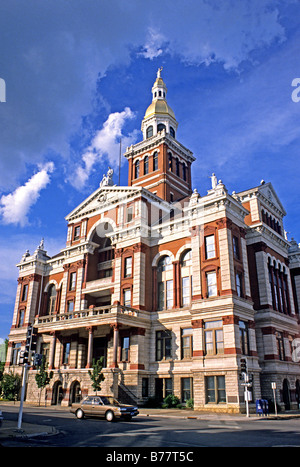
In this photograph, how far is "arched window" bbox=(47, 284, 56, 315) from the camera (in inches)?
1947

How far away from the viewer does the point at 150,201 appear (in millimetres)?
43625

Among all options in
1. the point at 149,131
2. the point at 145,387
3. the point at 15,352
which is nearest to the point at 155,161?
the point at 149,131

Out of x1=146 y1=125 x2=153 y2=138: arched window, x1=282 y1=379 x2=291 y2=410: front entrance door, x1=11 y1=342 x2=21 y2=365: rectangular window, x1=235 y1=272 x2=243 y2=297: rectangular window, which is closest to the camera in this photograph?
x1=235 y1=272 x2=243 y2=297: rectangular window

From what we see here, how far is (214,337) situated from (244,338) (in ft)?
9.42

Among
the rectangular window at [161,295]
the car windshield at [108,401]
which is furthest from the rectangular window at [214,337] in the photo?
the car windshield at [108,401]

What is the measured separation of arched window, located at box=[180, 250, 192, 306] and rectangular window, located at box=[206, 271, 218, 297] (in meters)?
2.89

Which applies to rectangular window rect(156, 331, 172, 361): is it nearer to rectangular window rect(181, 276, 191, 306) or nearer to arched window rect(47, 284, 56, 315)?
rectangular window rect(181, 276, 191, 306)

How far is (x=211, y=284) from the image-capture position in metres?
33.9

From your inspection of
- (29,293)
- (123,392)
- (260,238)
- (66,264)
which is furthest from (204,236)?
(29,293)

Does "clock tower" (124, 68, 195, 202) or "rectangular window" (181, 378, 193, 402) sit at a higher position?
"clock tower" (124, 68, 195, 202)

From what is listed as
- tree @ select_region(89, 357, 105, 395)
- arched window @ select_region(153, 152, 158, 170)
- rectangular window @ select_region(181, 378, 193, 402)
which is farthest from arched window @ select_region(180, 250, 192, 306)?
arched window @ select_region(153, 152, 158, 170)

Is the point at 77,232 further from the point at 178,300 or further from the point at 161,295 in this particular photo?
the point at 178,300
